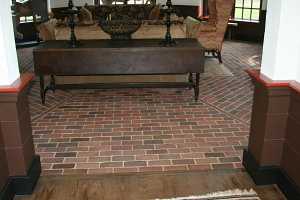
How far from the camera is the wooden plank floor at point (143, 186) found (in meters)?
2.34

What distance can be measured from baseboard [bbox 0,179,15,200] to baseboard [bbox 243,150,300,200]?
166cm

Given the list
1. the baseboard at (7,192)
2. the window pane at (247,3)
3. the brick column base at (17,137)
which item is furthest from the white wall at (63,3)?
the baseboard at (7,192)

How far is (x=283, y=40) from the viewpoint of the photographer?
216cm

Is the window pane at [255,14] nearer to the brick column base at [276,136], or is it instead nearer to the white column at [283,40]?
the brick column base at [276,136]

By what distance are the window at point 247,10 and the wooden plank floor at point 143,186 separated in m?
6.45

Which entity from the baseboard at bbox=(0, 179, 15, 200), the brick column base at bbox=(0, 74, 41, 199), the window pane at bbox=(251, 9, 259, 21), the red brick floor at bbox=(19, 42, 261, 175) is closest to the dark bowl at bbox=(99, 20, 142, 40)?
the red brick floor at bbox=(19, 42, 261, 175)

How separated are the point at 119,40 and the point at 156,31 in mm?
624

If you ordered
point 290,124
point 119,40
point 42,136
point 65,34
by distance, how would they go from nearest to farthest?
1. point 290,124
2. point 42,136
3. point 119,40
4. point 65,34

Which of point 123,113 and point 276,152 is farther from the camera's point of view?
point 123,113

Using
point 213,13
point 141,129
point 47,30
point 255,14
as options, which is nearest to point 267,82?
point 141,129

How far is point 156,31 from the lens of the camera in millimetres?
4809

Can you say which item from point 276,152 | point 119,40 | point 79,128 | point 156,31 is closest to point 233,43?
point 156,31

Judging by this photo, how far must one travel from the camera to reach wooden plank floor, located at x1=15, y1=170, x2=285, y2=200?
234 centimetres

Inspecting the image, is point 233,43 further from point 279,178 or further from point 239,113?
point 279,178
